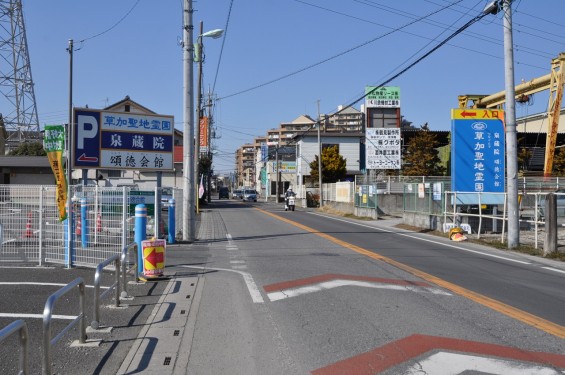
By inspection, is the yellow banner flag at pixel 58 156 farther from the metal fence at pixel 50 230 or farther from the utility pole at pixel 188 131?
the utility pole at pixel 188 131

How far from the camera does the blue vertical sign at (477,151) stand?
865 inches

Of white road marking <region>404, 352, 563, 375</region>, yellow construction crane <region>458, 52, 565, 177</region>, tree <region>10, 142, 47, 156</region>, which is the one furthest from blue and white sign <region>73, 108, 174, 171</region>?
tree <region>10, 142, 47, 156</region>

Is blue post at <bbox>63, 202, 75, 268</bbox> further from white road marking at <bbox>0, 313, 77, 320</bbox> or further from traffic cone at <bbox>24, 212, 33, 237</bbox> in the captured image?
white road marking at <bbox>0, 313, 77, 320</bbox>

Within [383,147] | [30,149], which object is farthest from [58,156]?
[30,149]

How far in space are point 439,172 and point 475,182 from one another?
34.8 metres

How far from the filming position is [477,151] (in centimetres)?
2202

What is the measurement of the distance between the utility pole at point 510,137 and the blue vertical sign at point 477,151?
4612mm

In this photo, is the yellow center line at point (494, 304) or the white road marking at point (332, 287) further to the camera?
the white road marking at point (332, 287)

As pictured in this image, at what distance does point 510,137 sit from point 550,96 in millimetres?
18380

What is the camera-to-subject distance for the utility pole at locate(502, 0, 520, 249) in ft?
55.5

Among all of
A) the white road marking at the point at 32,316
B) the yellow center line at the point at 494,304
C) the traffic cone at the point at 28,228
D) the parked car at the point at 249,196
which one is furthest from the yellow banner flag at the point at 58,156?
the parked car at the point at 249,196

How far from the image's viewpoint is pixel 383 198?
1500 inches

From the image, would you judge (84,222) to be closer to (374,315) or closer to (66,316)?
(66,316)

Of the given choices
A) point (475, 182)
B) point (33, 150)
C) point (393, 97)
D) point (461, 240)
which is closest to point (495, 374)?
point (461, 240)
